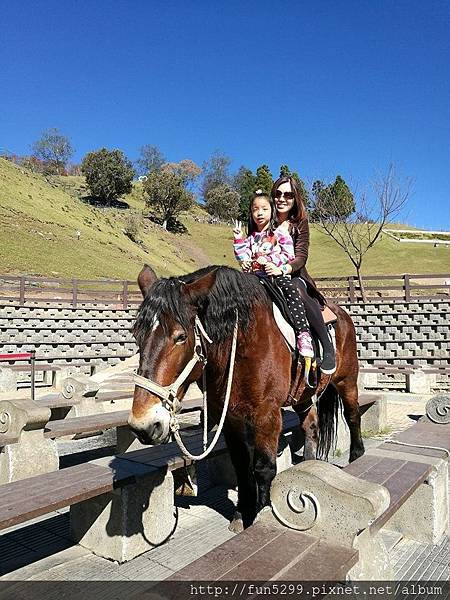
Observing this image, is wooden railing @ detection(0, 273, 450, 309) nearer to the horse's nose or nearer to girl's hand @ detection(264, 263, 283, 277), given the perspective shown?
girl's hand @ detection(264, 263, 283, 277)

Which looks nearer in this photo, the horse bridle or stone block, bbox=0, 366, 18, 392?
the horse bridle

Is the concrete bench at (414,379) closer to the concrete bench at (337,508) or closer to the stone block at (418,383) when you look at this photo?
the stone block at (418,383)

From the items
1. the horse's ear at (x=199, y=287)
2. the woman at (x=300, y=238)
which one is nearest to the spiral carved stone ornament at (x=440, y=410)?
the woman at (x=300, y=238)

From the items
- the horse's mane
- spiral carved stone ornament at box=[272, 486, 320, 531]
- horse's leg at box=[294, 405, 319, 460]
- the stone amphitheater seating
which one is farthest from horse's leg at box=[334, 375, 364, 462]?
the stone amphitheater seating

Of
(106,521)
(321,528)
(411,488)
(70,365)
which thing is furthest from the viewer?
(70,365)

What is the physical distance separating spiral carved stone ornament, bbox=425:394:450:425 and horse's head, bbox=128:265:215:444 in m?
3.35

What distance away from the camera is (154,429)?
6.60 feet

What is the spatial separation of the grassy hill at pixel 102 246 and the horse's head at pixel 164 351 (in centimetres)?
2401

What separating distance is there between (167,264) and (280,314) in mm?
37700

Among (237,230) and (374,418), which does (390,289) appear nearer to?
(374,418)

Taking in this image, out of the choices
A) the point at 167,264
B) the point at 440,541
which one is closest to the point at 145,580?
the point at 440,541

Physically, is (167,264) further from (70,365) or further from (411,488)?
(411,488)

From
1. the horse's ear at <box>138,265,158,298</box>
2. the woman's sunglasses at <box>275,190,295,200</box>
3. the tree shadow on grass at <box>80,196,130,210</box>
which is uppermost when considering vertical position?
the tree shadow on grass at <box>80,196,130,210</box>

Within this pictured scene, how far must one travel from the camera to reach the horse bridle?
6.77ft
